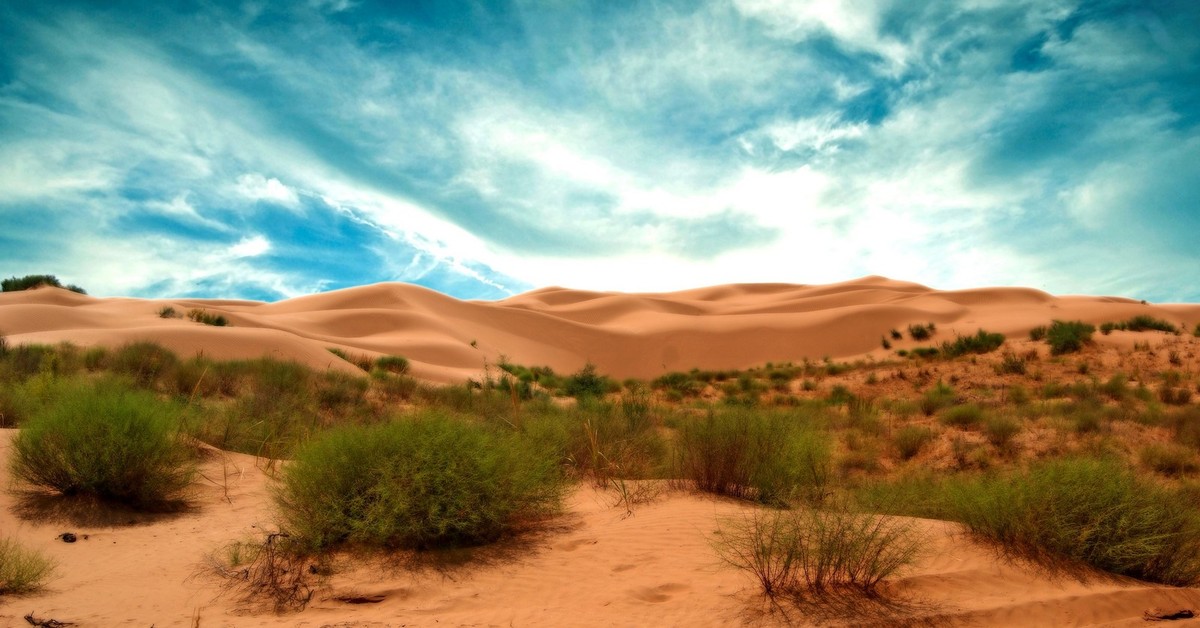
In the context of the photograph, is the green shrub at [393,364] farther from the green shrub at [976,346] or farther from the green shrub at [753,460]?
the green shrub at [753,460]

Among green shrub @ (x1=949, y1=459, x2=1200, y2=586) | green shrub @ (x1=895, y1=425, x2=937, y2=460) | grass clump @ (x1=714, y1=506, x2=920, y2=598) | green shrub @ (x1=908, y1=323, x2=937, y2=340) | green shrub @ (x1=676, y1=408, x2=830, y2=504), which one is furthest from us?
green shrub @ (x1=908, y1=323, x2=937, y2=340)

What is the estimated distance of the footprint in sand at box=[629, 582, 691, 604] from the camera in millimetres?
4906

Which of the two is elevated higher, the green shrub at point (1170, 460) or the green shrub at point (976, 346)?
the green shrub at point (976, 346)

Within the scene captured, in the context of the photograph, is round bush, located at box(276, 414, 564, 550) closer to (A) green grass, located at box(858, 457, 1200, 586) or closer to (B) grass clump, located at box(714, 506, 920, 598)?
(B) grass clump, located at box(714, 506, 920, 598)

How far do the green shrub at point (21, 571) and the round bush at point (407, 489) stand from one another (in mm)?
1651

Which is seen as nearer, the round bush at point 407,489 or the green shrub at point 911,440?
the round bush at point 407,489

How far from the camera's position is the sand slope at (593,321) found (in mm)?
38094

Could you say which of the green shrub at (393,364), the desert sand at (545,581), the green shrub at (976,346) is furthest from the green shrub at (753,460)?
the green shrub at (393,364)

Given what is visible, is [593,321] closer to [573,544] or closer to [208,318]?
[208,318]

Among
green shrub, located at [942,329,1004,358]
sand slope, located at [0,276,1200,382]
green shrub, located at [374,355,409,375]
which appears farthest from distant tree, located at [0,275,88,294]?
green shrub, located at [942,329,1004,358]

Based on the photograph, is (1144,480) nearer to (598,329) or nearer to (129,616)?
(129,616)

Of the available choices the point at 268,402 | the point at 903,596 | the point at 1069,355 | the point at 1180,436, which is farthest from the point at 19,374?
the point at 1069,355

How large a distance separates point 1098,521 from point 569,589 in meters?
3.96

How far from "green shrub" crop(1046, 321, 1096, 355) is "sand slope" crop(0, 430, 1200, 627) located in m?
19.5
